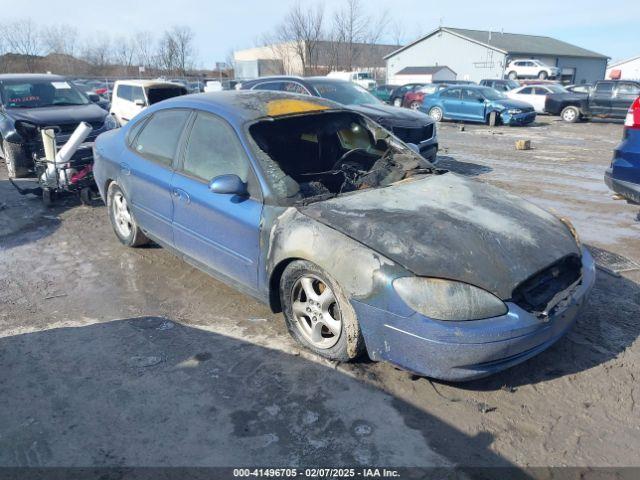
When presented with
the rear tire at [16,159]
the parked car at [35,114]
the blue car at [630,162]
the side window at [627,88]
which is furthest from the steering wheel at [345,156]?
the side window at [627,88]

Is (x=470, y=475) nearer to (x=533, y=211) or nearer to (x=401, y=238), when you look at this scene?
→ (x=401, y=238)

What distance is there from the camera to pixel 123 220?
5324 millimetres

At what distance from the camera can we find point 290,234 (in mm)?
3184

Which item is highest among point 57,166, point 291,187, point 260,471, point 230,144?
point 230,144

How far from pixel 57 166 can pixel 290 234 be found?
5.02 meters

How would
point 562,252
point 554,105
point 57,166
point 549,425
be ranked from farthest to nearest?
point 554,105 < point 57,166 < point 562,252 < point 549,425

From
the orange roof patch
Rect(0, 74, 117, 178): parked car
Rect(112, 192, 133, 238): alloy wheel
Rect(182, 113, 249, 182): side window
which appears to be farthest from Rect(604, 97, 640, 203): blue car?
Rect(0, 74, 117, 178): parked car

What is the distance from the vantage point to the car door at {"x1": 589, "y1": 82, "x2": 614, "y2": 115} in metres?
18.4

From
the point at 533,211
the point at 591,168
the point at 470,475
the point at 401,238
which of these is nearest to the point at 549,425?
the point at 470,475

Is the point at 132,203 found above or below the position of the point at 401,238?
below

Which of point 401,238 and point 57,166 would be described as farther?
point 57,166

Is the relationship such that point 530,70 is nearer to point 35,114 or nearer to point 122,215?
point 35,114

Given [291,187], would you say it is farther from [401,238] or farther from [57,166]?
[57,166]

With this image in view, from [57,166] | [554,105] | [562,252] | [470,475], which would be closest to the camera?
[470,475]
